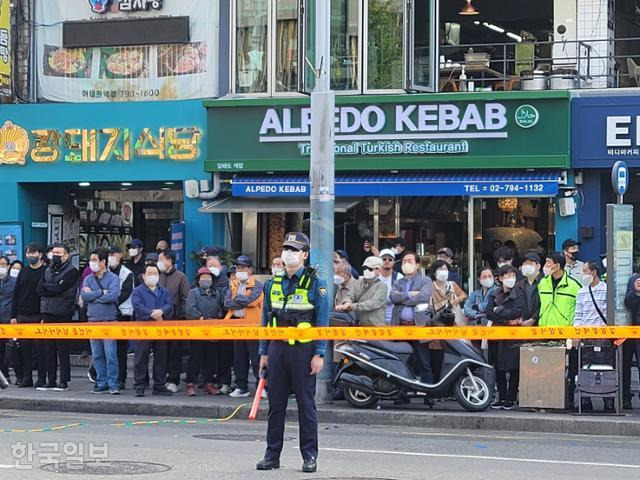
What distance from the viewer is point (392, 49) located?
22234mm

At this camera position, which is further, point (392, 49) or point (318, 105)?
point (392, 49)

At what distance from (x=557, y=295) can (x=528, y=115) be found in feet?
20.6

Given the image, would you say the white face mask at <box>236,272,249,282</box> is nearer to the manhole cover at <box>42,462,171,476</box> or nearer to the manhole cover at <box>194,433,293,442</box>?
the manhole cover at <box>194,433,293,442</box>

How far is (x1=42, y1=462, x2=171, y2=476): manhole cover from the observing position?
33.1ft

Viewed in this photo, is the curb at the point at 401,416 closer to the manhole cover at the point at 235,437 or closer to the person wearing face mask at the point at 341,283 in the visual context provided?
the person wearing face mask at the point at 341,283

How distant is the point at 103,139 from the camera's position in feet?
76.1

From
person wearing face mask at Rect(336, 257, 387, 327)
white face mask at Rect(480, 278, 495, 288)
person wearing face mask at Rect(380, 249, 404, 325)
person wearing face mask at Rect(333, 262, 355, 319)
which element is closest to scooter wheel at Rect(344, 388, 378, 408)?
person wearing face mask at Rect(336, 257, 387, 327)

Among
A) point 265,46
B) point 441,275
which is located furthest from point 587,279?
point 265,46

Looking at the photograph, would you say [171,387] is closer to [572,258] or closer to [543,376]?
[543,376]

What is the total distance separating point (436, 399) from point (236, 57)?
9.74 meters

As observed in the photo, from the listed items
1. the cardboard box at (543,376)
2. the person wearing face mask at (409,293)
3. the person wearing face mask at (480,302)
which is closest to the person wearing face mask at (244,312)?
the person wearing face mask at (409,293)

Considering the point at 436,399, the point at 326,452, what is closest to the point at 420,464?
the point at 326,452

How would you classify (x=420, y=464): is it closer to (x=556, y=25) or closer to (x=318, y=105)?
(x=318, y=105)

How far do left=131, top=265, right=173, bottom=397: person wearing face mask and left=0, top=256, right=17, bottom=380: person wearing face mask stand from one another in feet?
8.21
